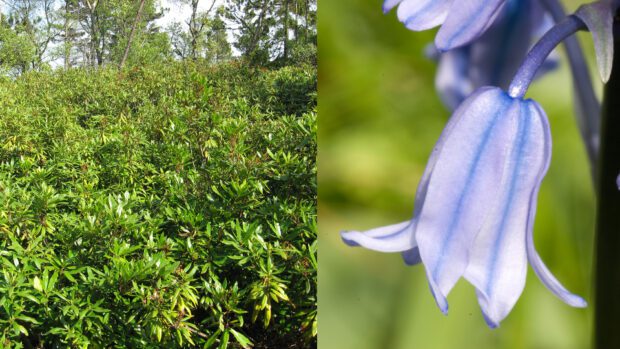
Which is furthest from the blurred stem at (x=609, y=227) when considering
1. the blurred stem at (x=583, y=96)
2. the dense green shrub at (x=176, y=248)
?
the dense green shrub at (x=176, y=248)

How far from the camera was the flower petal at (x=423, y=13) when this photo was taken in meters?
0.85

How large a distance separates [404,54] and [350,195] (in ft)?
0.76

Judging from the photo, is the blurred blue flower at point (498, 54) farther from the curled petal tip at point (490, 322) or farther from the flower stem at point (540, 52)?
the curled petal tip at point (490, 322)

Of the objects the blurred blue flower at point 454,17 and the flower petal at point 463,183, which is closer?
the flower petal at point 463,183

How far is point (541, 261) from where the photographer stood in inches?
30.3

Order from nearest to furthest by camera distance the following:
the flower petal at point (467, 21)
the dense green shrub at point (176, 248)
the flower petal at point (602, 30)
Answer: the flower petal at point (602, 30) → the flower petal at point (467, 21) → the dense green shrub at point (176, 248)

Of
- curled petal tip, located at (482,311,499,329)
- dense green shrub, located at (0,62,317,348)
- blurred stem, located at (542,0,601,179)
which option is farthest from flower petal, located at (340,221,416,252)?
dense green shrub, located at (0,62,317,348)

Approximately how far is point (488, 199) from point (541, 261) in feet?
0.36

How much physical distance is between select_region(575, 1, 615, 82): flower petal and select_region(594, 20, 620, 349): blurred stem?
2 centimetres

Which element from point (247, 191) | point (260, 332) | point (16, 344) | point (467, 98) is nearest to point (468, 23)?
point (467, 98)

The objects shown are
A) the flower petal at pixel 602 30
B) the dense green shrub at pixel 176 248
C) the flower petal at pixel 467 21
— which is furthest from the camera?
the dense green shrub at pixel 176 248

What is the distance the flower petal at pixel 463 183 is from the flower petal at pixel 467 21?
11 cm

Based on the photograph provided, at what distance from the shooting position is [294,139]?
1.75 metres

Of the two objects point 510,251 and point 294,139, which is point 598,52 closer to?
point 510,251
